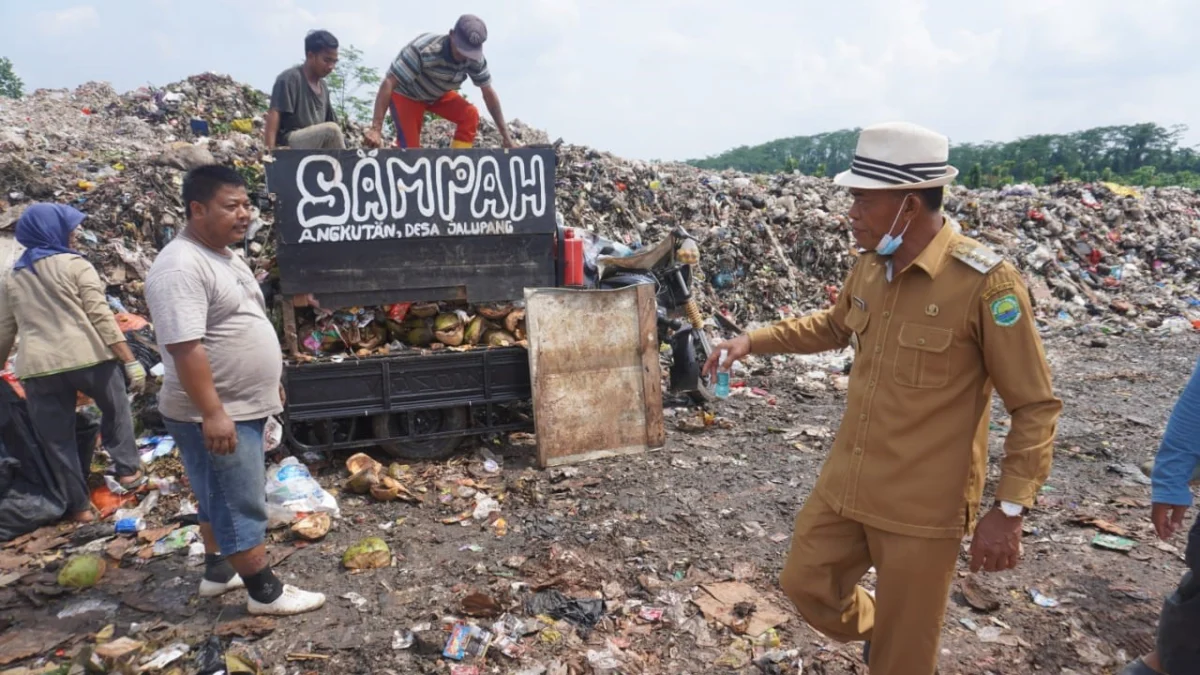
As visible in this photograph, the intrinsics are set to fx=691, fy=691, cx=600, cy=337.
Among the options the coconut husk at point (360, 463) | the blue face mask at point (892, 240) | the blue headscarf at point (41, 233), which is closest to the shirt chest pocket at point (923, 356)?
the blue face mask at point (892, 240)

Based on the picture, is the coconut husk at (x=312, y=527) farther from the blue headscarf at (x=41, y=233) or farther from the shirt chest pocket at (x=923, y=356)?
the shirt chest pocket at (x=923, y=356)

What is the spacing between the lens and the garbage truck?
4398mm

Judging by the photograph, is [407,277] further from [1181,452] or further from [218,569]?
[1181,452]

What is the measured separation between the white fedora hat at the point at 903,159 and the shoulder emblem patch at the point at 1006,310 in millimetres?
354

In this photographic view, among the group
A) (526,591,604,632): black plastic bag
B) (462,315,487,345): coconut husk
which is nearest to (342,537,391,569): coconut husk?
(526,591,604,632): black plastic bag

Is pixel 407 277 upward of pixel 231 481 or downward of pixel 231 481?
upward

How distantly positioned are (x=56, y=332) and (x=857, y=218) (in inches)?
167

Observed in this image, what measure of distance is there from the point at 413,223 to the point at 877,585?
143 inches

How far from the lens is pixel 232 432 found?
256cm

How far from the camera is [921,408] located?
6.37 feet

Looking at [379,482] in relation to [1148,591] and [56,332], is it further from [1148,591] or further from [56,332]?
[1148,591]

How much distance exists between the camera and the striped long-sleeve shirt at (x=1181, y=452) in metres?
1.88

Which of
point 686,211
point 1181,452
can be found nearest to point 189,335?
point 1181,452

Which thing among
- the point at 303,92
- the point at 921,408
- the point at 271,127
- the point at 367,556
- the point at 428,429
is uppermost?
the point at 303,92
